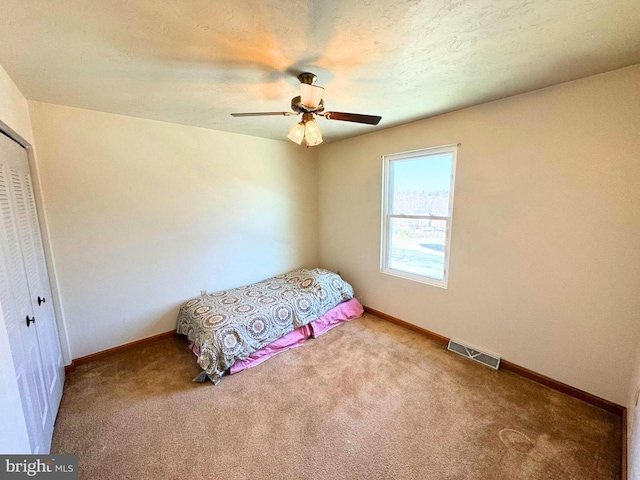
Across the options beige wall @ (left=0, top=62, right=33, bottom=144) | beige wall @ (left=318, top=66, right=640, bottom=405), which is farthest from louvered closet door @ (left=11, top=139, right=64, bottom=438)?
beige wall @ (left=318, top=66, right=640, bottom=405)

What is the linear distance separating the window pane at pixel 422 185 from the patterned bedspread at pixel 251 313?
133cm

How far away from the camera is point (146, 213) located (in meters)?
2.70

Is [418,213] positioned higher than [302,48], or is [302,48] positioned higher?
[302,48]

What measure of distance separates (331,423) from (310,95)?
87.1 inches

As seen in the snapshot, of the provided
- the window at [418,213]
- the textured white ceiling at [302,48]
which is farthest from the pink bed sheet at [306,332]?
the textured white ceiling at [302,48]

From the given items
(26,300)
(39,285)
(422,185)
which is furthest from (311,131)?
(39,285)

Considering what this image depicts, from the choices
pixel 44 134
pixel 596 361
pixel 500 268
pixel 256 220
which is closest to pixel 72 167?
pixel 44 134

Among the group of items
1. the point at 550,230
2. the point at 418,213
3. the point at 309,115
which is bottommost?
the point at 550,230

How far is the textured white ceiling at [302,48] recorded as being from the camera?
1.14 m

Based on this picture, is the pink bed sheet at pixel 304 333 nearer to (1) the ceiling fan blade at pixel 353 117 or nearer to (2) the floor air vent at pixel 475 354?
(2) the floor air vent at pixel 475 354

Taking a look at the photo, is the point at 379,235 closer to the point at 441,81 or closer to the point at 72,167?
the point at 441,81

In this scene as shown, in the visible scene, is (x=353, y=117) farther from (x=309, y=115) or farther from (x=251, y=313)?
(x=251, y=313)

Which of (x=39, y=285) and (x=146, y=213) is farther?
(x=146, y=213)

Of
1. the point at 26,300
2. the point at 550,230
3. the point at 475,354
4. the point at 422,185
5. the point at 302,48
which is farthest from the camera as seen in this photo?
the point at 422,185
